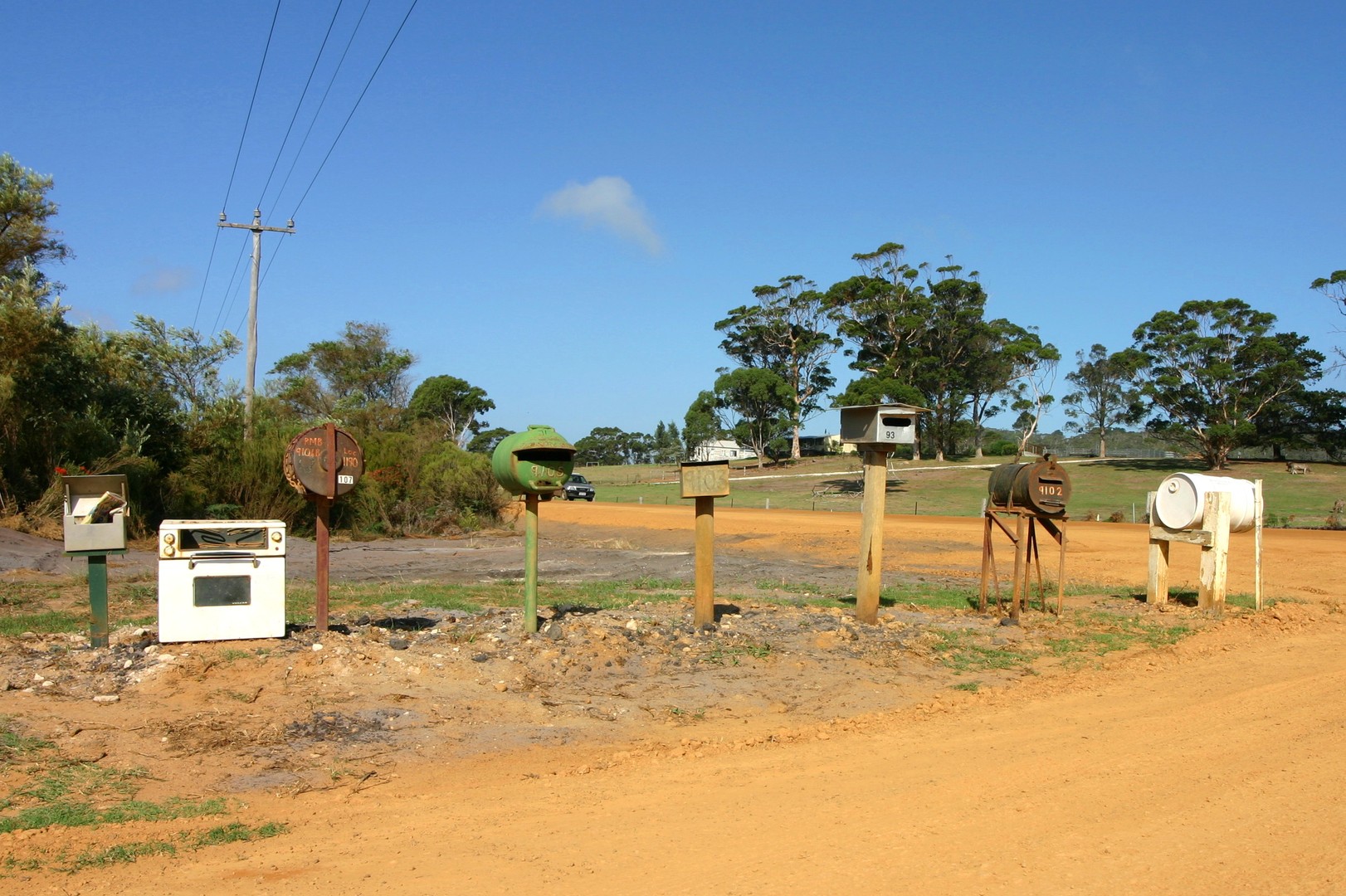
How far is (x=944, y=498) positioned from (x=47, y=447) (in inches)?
1537

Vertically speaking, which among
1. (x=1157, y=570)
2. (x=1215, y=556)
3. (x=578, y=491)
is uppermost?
(x=1215, y=556)

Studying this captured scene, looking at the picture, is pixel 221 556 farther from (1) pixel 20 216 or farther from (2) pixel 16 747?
(1) pixel 20 216

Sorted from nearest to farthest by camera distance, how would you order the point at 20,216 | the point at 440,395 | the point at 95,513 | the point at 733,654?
the point at 95,513 < the point at 733,654 < the point at 20,216 < the point at 440,395

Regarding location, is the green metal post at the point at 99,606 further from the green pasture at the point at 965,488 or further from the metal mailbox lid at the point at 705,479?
the green pasture at the point at 965,488

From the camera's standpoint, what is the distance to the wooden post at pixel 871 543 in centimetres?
Result: 1132

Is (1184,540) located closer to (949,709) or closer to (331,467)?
(949,709)

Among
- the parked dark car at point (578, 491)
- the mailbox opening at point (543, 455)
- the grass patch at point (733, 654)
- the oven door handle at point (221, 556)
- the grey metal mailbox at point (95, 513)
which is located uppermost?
the mailbox opening at point (543, 455)

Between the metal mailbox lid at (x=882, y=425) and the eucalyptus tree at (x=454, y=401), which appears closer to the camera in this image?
the metal mailbox lid at (x=882, y=425)

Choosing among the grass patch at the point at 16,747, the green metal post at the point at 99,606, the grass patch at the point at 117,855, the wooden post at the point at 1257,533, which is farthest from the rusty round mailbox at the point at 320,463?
the wooden post at the point at 1257,533

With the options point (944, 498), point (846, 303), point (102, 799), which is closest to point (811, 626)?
point (102, 799)

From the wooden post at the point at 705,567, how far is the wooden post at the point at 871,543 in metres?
1.98

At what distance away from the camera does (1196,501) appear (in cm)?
1359

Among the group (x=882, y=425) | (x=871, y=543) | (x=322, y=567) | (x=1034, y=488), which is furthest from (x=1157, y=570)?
(x=322, y=567)

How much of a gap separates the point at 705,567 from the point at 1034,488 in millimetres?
4914
